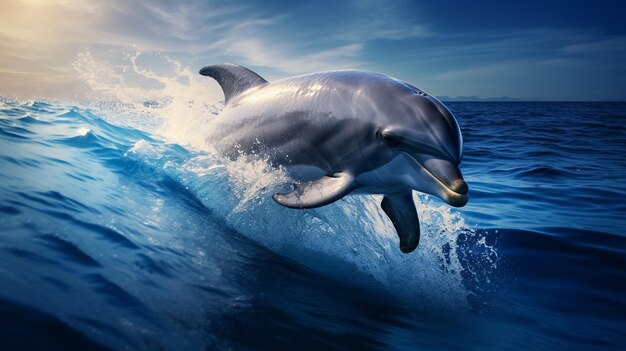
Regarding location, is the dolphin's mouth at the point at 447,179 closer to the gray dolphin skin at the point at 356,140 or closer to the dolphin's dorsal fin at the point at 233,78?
the gray dolphin skin at the point at 356,140

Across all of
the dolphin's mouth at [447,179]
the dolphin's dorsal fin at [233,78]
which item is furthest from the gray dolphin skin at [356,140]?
the dolphin's dorsal fin at [233,78]

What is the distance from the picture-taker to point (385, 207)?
4.75m

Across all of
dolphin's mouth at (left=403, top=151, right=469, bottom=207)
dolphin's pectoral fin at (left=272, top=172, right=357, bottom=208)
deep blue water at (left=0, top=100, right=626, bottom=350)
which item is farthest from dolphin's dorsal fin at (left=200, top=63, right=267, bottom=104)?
dolphin's mouth at (left=403, top=151, right=469, bottom=207)

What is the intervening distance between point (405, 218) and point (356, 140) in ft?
4.36

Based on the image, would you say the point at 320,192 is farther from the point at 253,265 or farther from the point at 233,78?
the point at 233,78

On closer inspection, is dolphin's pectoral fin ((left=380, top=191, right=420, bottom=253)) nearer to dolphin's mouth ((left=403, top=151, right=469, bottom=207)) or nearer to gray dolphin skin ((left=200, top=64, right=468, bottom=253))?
gray dolphin skin ((left=200, top=64, right=468, bottom=253))

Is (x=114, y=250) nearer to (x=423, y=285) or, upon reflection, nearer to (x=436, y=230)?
(x=423, y=285)

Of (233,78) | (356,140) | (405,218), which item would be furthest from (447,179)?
(233,78)

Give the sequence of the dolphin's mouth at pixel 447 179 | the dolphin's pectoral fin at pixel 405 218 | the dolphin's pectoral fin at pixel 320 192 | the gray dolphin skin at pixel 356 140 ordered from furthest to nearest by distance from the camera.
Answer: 1. the dolphin's pectoral fin at pixel 405 218
2. the dolphin's pectoral fin at pixel 320 192
3. the gray dolphin skin at pixel 356 140
4. the dolphin's mouth at pixel 447 179

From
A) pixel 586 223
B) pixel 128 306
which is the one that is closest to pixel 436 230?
pixel 586 223

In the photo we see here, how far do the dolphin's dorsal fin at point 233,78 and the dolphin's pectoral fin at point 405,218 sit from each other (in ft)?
8.67

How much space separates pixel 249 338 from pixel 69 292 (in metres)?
1.19

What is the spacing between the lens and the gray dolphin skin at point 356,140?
3248mm

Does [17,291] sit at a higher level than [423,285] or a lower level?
higher
